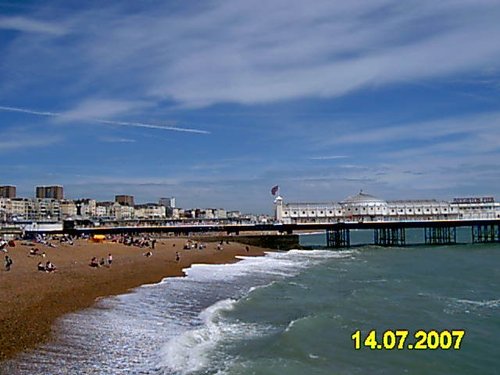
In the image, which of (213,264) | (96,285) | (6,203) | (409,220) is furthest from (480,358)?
(6,203)

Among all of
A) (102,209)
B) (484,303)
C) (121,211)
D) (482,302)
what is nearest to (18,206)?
(102,209)

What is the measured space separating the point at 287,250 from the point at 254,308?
39.4m

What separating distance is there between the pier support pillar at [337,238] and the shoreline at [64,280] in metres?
22.4

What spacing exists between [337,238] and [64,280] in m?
46.4

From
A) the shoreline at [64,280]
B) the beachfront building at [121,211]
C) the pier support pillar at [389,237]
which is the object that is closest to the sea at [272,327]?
the shoreline at [64,280]

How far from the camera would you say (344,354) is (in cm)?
1420

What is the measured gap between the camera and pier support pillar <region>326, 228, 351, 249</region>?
67.2 meters

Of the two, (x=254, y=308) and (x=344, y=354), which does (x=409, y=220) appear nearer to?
(x=254, y=308)

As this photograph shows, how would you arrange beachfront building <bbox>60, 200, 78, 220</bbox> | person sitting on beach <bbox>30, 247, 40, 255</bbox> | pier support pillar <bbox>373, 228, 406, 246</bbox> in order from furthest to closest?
beachfront building <bbox>60, 200, 78, 220</bbox> → pier support pillar <bbox>373, 228, 406, 246</bbox> → person sitting on beach <bbox>30, 247, 40, 255</bbox>

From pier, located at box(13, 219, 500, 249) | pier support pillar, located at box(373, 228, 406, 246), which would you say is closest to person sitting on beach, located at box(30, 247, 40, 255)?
pier, located at box(13, 219, 500, 249)

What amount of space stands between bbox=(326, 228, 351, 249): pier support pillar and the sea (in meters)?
36.6

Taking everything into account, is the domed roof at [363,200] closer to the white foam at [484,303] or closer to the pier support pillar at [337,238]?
the pier support pillar at [337,238]

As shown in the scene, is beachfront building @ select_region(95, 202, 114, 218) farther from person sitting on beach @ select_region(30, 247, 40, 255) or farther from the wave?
the wave

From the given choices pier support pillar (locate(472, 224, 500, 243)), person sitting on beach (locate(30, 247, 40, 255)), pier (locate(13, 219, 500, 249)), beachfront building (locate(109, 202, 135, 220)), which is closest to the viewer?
person sitting on beach (locate(30, 247, 40, 255))
